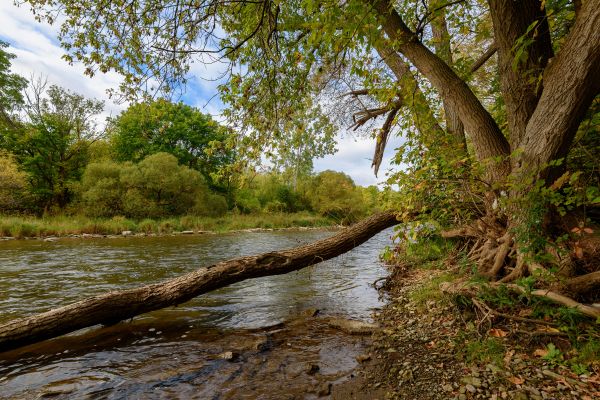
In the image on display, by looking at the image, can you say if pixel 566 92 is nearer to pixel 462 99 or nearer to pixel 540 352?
pixel 462 99

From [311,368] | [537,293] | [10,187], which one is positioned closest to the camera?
[537,293]

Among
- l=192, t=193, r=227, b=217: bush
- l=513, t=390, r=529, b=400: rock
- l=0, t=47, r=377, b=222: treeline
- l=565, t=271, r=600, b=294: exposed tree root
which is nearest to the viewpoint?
l=513, t=390, r=529, b=400: rock

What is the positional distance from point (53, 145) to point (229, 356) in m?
32.1

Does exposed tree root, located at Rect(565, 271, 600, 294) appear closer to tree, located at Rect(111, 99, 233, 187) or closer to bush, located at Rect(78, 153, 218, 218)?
tree, located at Rect(111, 99, 233, 187)

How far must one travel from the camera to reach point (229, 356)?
13.4 feet

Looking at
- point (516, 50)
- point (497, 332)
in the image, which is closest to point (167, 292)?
point (497, 332)

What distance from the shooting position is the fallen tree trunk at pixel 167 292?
4.26 m

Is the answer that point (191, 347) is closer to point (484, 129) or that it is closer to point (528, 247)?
point (528, 247)

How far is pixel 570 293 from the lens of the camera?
3469 mm

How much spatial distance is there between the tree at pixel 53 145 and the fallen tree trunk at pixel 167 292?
28.1 m

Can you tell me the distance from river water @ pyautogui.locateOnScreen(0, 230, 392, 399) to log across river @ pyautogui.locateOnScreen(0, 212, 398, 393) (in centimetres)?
2

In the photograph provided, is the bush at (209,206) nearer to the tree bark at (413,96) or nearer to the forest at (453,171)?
the forest at (453,171)

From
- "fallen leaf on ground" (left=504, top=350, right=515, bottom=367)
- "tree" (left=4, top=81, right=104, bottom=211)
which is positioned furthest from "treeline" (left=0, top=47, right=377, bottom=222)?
"fallen leaf on ground" (left=504, top=350, right=515, bottom=367)

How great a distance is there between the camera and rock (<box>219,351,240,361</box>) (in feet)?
13.3
